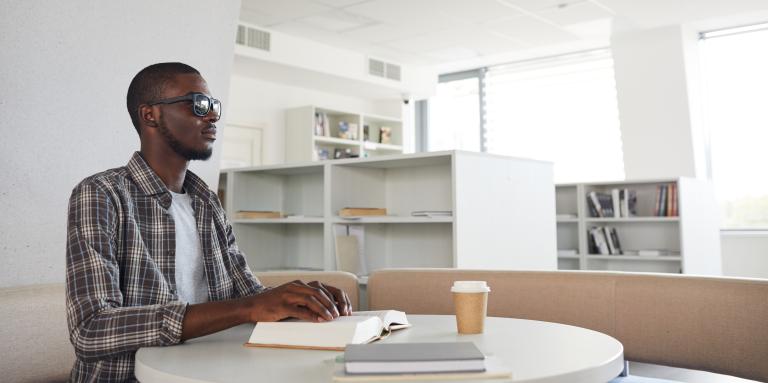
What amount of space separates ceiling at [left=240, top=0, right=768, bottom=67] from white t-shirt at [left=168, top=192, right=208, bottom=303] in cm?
481

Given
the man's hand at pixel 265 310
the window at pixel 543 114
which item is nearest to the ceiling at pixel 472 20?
the window at pixel 543 114

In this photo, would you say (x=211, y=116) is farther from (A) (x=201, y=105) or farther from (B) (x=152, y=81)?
(B) (x=152, y=81)

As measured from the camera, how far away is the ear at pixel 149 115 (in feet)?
4.89

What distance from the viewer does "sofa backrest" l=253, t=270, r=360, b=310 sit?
2.11 metres

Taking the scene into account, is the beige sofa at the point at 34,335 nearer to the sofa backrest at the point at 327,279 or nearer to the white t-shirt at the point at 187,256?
the white t-shirt at the point at 187,256

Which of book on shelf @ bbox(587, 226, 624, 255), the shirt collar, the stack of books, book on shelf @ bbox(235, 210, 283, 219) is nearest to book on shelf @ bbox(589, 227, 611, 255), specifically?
book on shelf @ bbox(587, 226, 624, 255)

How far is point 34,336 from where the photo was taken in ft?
5.32

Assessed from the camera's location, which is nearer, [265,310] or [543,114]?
[265,310]

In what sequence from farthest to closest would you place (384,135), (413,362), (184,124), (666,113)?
(384,135)
(666,113)
(184,124)
(413,362)

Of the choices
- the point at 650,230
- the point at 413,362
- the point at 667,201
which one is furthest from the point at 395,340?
the point at 650,230

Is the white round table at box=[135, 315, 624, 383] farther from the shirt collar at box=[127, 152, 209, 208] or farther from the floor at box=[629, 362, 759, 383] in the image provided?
the floor at box=[629, 362, 759, 383]

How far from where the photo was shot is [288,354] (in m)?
1.06

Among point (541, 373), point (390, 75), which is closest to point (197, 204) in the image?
point (541, 373)

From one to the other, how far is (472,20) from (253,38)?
2.15m
